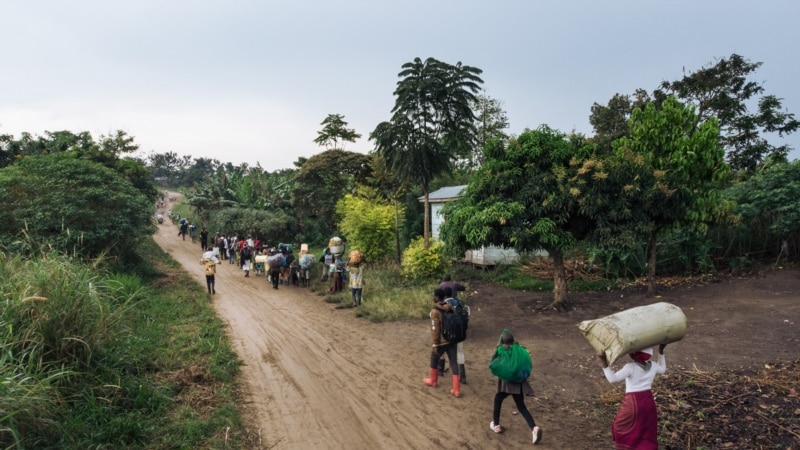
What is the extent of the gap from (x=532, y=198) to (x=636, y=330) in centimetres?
568

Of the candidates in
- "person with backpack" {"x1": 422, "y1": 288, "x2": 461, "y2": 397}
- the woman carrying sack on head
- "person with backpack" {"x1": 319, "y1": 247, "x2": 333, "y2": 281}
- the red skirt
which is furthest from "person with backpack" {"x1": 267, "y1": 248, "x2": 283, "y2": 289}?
the red skirt

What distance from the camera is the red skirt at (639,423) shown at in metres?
3.73

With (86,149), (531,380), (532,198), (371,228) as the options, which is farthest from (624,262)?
(86,149)

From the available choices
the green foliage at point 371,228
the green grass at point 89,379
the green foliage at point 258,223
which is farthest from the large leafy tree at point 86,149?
the green grass at point 89,379

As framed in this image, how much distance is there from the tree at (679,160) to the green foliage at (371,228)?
8.17 metres

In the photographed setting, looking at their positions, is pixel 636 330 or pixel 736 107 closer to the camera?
pixel 636 330

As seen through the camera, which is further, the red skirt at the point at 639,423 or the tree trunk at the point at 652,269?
the tree trunk at the point at 652,269

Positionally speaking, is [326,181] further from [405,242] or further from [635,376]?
[635,376]

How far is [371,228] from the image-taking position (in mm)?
15773

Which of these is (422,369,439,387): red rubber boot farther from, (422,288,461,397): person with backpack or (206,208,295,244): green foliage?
(206,208,295,244): green foliage

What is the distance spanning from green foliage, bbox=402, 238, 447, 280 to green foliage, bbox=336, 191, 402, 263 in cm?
253

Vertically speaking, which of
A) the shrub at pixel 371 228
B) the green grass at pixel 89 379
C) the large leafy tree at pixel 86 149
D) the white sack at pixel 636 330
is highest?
the large leafy tree at pixel 86 149

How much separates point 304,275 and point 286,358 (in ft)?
23.3

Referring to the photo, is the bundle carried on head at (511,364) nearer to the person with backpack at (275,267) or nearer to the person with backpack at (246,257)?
the person with backpack at (275,267)
